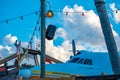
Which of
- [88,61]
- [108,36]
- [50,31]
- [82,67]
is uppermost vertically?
[88,61]

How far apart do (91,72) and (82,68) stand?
25.2 inches

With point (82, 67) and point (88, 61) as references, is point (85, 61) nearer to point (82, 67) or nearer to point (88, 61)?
point (88, 61)

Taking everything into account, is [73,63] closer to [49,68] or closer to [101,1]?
[49,68]

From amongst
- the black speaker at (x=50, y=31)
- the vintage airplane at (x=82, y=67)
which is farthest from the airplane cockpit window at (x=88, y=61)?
the black speaker at (x=50, y=31)

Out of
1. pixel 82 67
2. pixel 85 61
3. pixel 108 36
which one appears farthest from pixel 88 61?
pixel 108 36

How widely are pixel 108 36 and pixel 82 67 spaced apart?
450 inches

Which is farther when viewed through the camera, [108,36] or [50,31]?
[50,31]

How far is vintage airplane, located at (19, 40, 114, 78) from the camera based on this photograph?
59.4ft

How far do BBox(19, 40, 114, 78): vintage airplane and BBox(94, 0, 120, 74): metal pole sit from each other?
9.03 metres

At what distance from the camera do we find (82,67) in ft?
65.3

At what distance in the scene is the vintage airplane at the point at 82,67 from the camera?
18094 mm

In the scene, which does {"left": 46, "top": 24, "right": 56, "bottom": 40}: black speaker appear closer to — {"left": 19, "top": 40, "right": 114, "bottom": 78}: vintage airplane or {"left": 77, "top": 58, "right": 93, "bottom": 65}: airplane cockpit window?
{"left": 19, "top": 40, "right": 114, "bottom": 78}: vintage airplane

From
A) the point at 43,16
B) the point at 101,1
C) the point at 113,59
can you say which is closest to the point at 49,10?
the point at 43,16

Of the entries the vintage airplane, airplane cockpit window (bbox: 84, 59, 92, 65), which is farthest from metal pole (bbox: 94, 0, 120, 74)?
airplane cockpit window (bbox: 84, 59, 92, 65)
